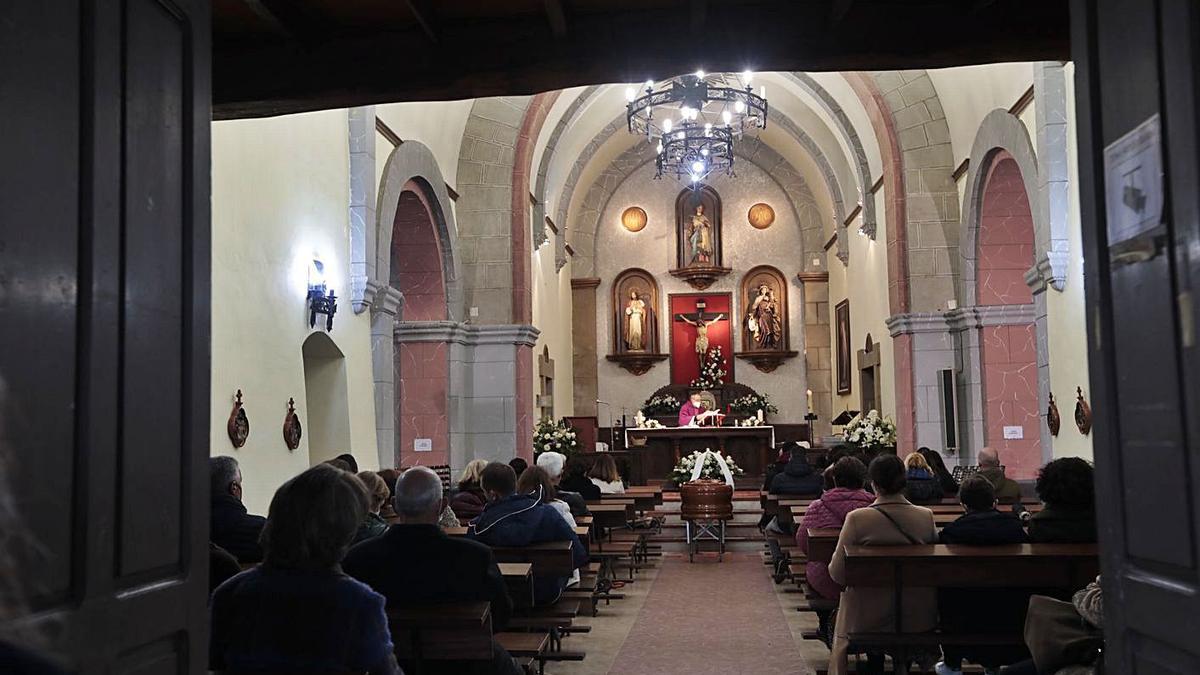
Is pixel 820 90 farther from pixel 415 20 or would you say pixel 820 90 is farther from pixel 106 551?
pixel 106 551

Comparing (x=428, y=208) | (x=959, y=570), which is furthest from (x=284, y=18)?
(x=428, y=208)

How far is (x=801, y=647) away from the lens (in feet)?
22.6

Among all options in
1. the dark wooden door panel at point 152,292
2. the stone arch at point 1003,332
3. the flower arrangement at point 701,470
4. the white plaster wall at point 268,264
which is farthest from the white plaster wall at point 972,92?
the dark wooden door panel at point 152,292

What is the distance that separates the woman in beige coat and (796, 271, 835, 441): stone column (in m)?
17.7

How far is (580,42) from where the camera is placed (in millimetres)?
4586

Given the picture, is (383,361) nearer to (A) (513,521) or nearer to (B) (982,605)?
(A) (513,521)

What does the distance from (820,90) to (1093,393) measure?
14.7m

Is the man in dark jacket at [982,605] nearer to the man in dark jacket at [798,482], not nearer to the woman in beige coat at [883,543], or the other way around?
the woman in beige coat at [883,543]

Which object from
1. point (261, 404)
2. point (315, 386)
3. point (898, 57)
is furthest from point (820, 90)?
point (898, 57)

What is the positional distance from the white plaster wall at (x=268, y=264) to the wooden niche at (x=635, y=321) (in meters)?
12.9

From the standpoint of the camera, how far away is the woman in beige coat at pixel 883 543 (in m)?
4.80

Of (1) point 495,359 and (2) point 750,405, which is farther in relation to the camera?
(2) point 750,405

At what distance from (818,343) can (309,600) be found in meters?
Answer: 20.4

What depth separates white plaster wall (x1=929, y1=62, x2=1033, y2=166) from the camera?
36.6 ft
